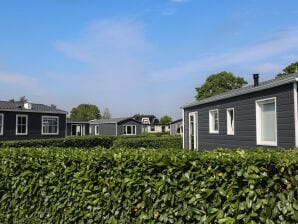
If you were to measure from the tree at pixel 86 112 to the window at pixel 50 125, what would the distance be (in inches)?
2250

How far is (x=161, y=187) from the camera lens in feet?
12.2

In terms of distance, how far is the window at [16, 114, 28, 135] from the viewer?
30.2 meters

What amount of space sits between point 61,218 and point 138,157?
1.51 meters

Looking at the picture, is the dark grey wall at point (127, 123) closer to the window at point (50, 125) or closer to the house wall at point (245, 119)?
the window at point (50, 125)

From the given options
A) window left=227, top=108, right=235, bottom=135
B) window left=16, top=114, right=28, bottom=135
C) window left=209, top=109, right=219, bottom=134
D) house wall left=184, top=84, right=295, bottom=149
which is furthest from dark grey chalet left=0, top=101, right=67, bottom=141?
window left=227, top=108, right=235, bottom=135

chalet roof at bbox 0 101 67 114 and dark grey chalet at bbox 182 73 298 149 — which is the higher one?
chalet roof at bbox 0 101 67 114

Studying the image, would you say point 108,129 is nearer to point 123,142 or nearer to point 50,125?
point 50,125

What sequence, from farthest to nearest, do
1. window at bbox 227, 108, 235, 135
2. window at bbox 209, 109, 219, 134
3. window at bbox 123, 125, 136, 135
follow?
1. window at bbox 123, 125, 136, 135
2. window at bbox 209, 109, 219, 134
3. window at bbox 227, 108, 235, 135

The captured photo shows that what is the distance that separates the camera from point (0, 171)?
5.96 metres

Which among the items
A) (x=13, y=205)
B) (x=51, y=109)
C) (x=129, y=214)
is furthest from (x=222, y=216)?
(x=51, y=109)

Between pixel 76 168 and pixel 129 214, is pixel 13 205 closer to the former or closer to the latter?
pixel 76 168

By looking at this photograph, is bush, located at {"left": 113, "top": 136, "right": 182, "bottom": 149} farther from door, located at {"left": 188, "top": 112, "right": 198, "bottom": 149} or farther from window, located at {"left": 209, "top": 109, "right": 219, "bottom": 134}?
window, located at {"left": 209, "top": 109, "right": 219, "bottom": 134}

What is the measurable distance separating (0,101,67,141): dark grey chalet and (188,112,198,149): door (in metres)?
15.7

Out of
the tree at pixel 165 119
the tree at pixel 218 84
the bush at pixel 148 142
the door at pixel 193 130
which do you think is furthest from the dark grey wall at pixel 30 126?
the tree at pixel 165 119
